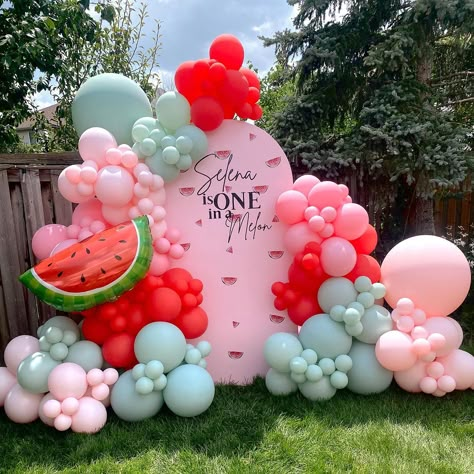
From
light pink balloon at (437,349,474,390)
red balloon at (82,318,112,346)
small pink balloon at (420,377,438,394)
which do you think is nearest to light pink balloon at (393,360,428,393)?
small pink balloon at (420,377,438,394)

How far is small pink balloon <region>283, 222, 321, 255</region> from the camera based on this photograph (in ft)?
8.97

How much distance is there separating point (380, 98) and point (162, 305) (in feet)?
9.53

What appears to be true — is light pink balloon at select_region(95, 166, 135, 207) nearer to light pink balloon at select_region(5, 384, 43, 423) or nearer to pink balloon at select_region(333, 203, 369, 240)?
light pink balloon at select_region(5, 384, 43, 423)

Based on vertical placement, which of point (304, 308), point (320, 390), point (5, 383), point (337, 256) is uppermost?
point (337, 256)

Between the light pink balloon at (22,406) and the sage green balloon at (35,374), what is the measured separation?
66mm

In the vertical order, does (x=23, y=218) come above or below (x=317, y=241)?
above

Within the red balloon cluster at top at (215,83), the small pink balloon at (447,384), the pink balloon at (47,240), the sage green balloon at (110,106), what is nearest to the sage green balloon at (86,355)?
the pink balloon at (47,240)

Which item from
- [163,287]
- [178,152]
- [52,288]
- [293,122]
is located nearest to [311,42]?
[293,122]

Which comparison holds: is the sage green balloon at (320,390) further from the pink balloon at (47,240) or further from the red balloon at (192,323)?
the pink balloon at (47,240)

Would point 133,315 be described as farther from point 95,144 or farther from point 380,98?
point 380,98

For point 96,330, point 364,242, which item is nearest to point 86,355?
point 96,330

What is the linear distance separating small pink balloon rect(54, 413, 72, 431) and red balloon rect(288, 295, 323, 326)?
1541 millimetres

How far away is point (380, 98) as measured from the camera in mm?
3912

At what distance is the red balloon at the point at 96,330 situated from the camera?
258 centimetres
